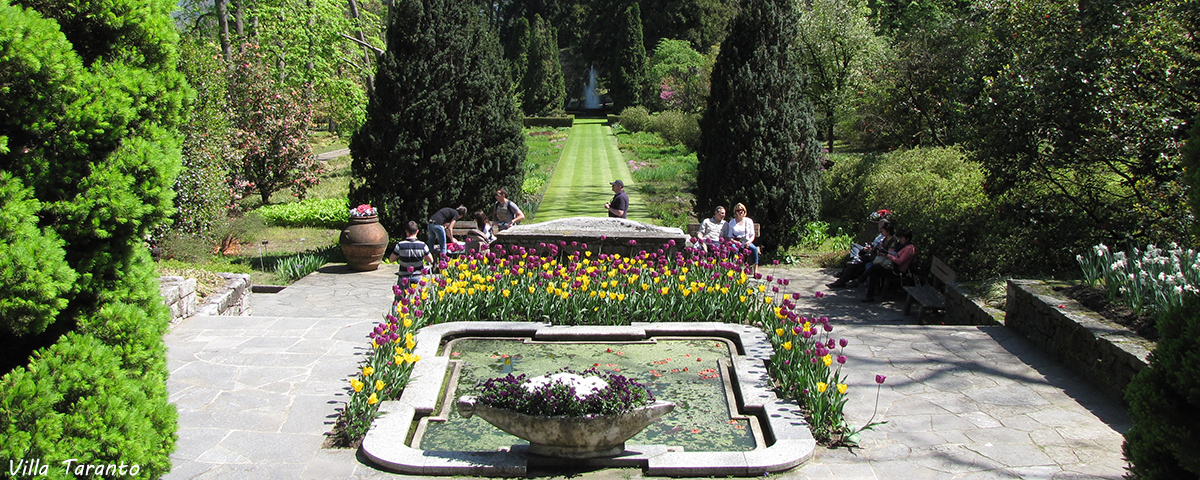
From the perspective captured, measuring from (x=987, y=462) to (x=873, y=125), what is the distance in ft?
49.4

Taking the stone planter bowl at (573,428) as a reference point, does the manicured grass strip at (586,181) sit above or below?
above

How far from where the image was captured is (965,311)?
875 cm

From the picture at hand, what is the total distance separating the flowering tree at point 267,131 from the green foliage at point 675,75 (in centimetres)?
1814

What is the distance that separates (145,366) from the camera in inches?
149

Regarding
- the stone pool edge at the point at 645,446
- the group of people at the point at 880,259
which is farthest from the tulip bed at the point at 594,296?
the group of people at the point at 880,259

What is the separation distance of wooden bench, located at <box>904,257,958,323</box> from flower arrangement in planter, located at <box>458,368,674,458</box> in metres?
5.18

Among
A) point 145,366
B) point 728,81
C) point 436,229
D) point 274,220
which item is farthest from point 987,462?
point 274,220

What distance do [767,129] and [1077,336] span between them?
22.1 feet

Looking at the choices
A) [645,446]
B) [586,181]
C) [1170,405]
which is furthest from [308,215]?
[1170,405]

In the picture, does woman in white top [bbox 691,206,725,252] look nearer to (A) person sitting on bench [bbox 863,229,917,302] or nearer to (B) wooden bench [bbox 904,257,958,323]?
(A) person sitting on bench [bbox 863,229,917,302]

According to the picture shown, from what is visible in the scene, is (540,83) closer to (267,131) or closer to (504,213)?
(267,131)

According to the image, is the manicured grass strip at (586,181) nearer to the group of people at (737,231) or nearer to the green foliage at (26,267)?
the group of people at (737,231)

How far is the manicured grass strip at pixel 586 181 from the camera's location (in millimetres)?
16812

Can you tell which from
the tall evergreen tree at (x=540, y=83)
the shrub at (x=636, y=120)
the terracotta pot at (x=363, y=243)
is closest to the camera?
the terracotta pot at (x=363, y=243)
